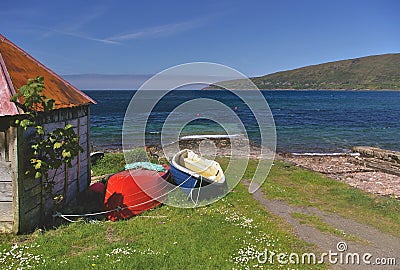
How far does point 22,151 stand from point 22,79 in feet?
9.65

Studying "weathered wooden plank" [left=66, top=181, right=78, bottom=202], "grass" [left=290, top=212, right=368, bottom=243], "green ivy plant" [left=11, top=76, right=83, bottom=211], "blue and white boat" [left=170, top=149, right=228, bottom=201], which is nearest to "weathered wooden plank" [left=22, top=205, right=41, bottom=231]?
"green ivy plant" [left=11, top=76, right=83, bottom=211]

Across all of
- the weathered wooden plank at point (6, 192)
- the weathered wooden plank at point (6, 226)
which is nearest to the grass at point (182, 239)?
the weathered wooden plank at point (6, 226)

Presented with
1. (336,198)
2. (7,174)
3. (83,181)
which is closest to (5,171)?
(7,174)

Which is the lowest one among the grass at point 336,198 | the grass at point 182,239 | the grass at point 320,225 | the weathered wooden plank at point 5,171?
the grass at point 336,198

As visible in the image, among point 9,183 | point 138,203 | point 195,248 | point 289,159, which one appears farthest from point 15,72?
point 289,159

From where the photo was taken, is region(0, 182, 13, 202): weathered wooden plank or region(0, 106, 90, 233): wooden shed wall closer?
region(0, 106, 90, 233): wooden shed wall

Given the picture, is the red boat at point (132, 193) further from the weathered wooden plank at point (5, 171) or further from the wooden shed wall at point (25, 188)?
the weathered wooden plank at point (5, 171)

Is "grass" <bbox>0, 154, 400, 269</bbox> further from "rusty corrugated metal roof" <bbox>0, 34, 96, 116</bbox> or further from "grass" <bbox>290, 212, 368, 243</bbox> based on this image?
"rusty corrugated metal roof" <bbox>0, 34, 96, 116</bbox>

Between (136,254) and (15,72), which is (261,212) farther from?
(15,72)

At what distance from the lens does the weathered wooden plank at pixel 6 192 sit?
10.9 m

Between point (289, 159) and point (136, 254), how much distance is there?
2443 centimetres

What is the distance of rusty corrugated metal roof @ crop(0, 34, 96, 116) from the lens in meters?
11.2

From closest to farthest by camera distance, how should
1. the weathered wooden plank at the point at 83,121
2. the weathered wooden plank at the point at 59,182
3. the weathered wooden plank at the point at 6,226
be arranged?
1. the weathered wooden plank at the point at 6,226
2. the weathered wooden plank at the point at 59,182
3. the weathered wooden plank at the point at 83,121

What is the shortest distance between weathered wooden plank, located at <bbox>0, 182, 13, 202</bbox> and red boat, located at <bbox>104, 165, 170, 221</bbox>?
3.54m
